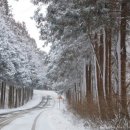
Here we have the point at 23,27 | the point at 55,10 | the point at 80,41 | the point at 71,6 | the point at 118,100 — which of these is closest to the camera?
the point at 118,100

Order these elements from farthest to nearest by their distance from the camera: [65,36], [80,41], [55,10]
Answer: [80,41] → [65,36] → [55,10]

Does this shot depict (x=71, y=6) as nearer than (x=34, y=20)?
Yes

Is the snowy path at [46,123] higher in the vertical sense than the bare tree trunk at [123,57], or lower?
lower

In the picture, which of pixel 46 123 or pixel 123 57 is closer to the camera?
pixel 123 57

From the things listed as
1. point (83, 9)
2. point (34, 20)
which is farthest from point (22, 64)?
point (83, 9)

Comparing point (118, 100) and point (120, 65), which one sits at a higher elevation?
point (120, 65)

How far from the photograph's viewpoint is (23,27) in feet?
363

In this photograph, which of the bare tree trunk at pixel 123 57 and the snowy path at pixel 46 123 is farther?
the snowy path at pixel 46 123

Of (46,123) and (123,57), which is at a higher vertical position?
(123,57)

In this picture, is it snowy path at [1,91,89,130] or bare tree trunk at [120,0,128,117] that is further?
snowy path at [1,91,89,130]

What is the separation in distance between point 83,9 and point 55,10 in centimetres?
288

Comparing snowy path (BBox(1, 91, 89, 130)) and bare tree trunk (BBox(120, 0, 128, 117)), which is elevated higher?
bare tree trunk (BBox(120, 0, 128, 117))

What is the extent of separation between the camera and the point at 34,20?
65.7 ft

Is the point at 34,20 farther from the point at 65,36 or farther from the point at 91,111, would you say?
the point at 91,111
